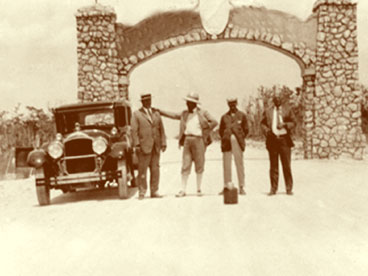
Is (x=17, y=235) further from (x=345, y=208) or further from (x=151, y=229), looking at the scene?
(x=345, y=208)

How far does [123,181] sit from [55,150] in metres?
1.30

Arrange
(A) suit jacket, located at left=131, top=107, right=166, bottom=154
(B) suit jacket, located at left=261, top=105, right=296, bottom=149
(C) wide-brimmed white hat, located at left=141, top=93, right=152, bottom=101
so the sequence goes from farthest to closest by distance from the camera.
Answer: (C) wide-brimmed white hat, located at left=141, top=93, right=152, bottom=101, (A) suit jacket, located at left=131, top=107, right=166, bottom=154, (B) suit jacket, located at left=261, top=105, right=296, bottom=149

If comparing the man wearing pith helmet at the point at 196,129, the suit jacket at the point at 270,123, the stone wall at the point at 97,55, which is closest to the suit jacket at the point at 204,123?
the man wearing pith helmet at the point at 196,129

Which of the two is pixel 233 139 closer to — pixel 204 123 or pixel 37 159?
pixel 204 123

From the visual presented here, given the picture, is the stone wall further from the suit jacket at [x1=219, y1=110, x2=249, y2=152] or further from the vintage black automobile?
the suit jacket at [x1=219, y1=110, x2=249, y2=152]

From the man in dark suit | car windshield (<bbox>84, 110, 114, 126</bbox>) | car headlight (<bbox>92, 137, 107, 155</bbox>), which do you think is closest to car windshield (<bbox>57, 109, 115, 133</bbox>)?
car windshield (<bbox>84, 110, 114, 126</bbox>)

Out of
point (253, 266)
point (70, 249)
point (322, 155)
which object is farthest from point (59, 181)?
point (322, 155)

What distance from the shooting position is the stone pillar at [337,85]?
18.9 m

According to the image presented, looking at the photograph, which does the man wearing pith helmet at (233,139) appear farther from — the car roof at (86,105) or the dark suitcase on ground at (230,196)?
the car roof at (86,105)

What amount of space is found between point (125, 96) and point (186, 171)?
9256 mm

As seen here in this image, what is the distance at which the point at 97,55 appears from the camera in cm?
1864

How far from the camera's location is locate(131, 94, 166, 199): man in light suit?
1005cm

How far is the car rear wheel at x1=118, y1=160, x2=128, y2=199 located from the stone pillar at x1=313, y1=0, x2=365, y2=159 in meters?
10.2

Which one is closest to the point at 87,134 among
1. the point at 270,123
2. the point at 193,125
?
the point at 193,125
